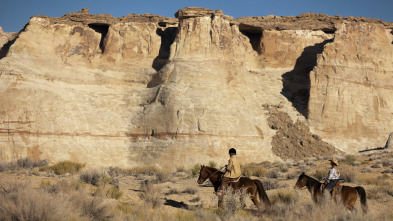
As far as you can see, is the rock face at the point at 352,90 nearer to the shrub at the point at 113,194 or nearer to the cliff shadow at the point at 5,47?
the shrub at the point at 113,194

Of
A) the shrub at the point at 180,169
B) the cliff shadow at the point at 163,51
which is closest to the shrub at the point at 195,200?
the shrub at the point at 180,169

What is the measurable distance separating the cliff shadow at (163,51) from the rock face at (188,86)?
0.12m

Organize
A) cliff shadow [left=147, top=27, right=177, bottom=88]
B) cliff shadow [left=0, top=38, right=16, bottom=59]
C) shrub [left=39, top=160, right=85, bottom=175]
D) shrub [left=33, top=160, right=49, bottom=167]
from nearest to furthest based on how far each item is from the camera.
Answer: shrub [left=39, top=160, right=85, bottom=175] → shrub [left=33, top=160, right=49, bottom=167] → cliff shadow [left=147, top=27, right=177, bottom=88] → cliff shadow [left=0, top=38, right=16, bottom=59]

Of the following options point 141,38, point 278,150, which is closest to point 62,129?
point 141,38

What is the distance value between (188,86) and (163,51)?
23.4ft

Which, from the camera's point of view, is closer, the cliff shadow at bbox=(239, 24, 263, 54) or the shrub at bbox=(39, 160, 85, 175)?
the shrub at bbox=(39, 160, 85, 175)

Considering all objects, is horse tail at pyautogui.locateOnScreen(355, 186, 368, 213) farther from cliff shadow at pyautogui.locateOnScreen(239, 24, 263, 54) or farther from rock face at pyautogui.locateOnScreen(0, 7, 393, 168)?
cliff shadow at pyautogui.locateOnScreen(239, 24, 263, 54)

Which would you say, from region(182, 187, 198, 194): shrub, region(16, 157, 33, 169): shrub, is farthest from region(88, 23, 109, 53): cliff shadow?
region(182, 187, 198, 194): shrub

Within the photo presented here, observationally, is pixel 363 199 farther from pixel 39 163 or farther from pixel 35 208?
pixel 39 163

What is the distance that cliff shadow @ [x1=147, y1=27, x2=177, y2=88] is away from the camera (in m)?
36.3

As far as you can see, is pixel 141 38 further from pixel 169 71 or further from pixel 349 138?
pixel 349 138

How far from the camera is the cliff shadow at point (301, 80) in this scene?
126 feet

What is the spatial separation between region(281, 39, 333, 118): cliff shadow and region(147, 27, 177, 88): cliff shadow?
11274 millimetres

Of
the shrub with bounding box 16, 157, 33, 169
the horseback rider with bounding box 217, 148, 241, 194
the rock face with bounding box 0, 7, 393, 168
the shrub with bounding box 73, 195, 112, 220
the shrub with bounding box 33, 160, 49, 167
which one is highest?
the rock face with bounding box 0, 7, 393, 168
